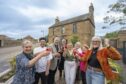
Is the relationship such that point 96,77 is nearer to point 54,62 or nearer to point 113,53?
point 113,53

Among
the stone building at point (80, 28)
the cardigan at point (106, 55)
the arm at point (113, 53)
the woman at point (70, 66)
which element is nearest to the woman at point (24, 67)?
the cardigan at point (106, 55)

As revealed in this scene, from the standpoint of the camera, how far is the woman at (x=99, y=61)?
591cm

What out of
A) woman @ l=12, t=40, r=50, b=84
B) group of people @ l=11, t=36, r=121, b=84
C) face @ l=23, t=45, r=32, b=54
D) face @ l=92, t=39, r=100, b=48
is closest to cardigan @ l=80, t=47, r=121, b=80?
group of people @ l=11, t=36, r=121, b=84

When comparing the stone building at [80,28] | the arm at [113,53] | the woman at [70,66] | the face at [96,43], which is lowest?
the woman at [70,66]

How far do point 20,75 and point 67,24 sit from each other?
→ 57.4 meters

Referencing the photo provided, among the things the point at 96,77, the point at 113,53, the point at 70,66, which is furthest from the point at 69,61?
the point at 113,53

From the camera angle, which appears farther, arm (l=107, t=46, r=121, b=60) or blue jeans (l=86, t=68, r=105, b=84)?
blue jeans (l=86, t=68, r=105, b=84)

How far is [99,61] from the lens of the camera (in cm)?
595

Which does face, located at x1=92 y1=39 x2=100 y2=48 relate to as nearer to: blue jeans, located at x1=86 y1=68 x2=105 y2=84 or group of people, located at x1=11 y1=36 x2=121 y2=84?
group of people, located at x1=11 y1=36 x2=121 y2=84

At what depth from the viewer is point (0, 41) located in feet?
211

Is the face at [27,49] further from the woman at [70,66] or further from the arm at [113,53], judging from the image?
the woman at [70,66]

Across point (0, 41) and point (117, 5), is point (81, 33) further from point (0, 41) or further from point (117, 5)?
point (117, 5)

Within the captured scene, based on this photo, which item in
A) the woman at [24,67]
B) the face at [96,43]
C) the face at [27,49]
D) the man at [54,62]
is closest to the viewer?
the woman at [24,67]

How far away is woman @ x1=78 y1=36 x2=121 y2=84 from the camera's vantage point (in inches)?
233
